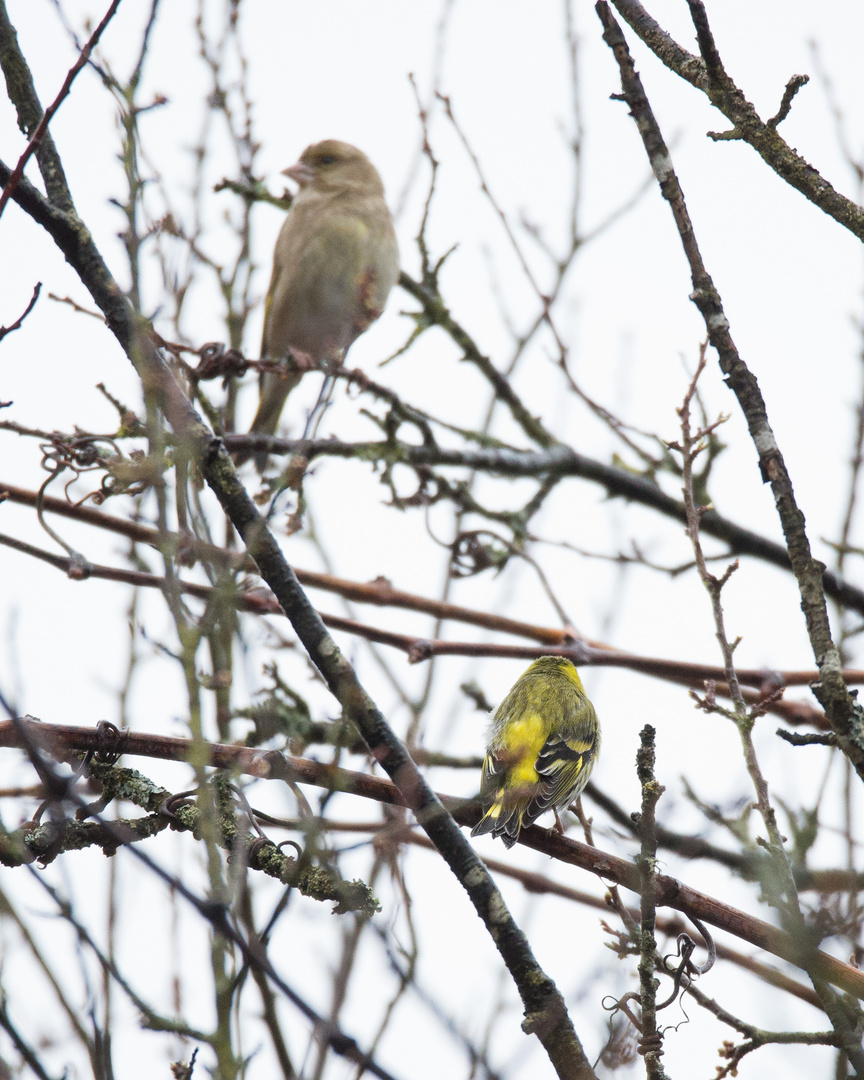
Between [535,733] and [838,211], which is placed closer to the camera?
[838,211]

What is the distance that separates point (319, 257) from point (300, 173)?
3.37ft

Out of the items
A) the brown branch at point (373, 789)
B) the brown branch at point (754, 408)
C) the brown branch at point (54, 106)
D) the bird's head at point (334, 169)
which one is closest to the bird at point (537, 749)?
the brown branch at point (373, 789)

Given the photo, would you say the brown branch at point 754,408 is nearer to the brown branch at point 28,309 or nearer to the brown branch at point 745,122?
the brown branch at point 745,122

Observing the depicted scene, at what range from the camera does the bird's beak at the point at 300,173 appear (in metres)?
8.43

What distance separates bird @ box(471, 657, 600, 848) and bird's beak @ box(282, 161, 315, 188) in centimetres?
526

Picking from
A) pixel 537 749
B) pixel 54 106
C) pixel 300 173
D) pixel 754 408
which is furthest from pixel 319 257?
pixel 754 408

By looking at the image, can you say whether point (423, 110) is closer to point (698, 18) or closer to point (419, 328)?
point (419, 328)

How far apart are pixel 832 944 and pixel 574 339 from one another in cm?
403

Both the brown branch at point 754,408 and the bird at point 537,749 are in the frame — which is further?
the bird at point 537,749

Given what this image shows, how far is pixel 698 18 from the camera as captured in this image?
2.02 m

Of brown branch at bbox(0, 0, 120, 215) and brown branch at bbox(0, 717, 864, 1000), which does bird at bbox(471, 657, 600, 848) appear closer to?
brown branch at bbox(0, 717, 864, 1000)

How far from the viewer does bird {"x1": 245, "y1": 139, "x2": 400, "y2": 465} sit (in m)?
7.80

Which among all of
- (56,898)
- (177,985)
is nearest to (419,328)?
(177,985)

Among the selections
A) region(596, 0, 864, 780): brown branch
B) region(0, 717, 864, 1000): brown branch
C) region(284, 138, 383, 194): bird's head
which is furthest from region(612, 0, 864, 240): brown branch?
region(284, 138, 383, 194): bird's head
